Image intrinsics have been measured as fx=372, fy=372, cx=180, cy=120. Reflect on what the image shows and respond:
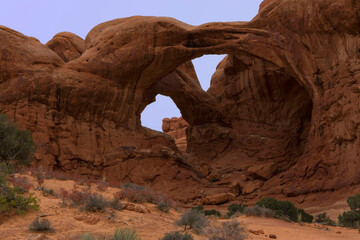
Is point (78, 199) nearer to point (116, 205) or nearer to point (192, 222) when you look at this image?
point (116, 205)

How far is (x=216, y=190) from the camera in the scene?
2236 centimetres

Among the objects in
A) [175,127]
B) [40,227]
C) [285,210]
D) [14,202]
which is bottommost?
[40,227]

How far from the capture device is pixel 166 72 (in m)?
24.1

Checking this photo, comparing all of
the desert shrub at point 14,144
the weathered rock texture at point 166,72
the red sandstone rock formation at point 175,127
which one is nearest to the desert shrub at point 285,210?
the weathered rock texture at point 166,72

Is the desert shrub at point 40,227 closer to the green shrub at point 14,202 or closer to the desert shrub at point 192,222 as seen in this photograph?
the green shrub at point 14,202

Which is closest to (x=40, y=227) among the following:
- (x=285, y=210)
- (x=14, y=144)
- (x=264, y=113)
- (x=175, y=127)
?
(x=285, y=210)

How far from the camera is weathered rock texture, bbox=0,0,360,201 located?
1830cm

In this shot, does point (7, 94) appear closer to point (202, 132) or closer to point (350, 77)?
point (202, 132)

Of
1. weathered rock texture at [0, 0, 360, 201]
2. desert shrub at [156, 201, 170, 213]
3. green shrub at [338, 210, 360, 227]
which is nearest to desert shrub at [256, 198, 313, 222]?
green shrub at [338, 210, 360, 227]

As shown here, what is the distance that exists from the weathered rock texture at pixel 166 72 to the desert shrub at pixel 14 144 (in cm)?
492

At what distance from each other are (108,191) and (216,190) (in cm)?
1372

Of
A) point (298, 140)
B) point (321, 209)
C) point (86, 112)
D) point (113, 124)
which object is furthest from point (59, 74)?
point (298, 140)

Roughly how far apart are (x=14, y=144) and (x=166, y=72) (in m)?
12.4

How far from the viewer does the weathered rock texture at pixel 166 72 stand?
18297 millimetres
